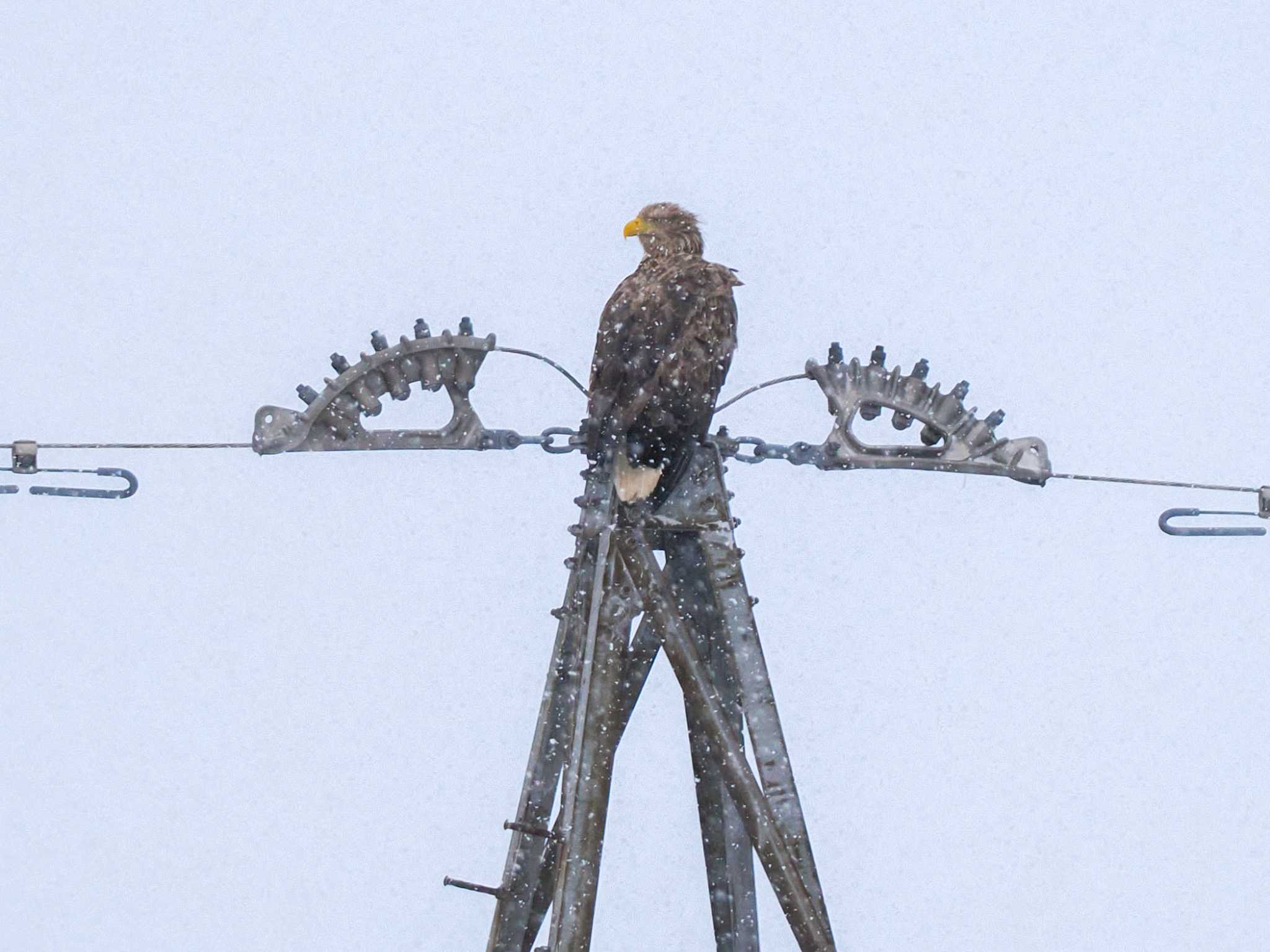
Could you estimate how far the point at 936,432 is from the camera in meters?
7.38

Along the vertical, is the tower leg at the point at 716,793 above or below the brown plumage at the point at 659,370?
below

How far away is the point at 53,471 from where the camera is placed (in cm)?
714

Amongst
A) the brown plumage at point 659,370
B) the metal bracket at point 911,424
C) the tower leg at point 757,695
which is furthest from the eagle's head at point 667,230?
the tower leg at point 757,695

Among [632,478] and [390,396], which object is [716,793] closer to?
[632,478]

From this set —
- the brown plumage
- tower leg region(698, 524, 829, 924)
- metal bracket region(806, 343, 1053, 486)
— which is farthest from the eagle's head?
tower leg region(698, 524, 829, 924)

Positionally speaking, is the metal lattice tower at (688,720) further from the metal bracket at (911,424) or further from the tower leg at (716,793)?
the metal bracket at (911,424)

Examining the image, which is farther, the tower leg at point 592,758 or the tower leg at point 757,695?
the tower leg at point 757,695

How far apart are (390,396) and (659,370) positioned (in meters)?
0.80

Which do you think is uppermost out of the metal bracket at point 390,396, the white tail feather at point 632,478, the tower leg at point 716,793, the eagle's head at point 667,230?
the eagle's head at point 667,230

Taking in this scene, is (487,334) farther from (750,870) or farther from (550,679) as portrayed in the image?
(750,870)

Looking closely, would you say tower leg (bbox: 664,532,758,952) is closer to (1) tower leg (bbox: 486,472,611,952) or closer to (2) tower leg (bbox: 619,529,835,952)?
(2) tower leg (bbox: 619,529,835,952)

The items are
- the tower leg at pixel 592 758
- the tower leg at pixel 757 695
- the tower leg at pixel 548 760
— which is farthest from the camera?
the tower leg at pixel 548 760

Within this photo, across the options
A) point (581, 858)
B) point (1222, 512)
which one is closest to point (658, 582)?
point (581, 858)

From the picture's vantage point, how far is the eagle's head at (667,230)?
23.8 ft
